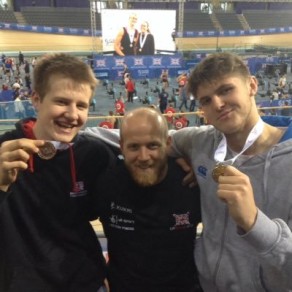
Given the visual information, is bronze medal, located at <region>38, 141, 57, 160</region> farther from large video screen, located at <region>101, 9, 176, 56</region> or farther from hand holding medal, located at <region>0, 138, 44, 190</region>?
large video screen, located at <region>101, 9, 176, 56</region>

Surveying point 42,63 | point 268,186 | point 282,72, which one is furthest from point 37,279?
point 282,72

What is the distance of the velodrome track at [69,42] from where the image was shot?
2750 cm

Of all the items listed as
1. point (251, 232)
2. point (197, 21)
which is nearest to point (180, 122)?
point (251, 232)

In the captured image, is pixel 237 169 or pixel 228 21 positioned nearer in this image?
pixel 237 169

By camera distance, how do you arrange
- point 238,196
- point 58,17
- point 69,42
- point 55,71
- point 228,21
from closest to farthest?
point 238,196
point 55,71
point 69,42
point 58,17
point 228,21

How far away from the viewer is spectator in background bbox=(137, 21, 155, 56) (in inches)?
949

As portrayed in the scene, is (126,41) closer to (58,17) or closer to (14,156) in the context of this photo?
(58,17)

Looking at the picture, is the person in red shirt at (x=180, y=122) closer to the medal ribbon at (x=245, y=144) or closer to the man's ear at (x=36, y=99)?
the medal ribbon at (x=245, y=144)

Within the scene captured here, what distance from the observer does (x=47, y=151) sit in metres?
1.90

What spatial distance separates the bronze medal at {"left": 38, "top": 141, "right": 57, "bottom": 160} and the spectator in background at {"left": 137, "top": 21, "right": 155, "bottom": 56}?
2294 centimetres

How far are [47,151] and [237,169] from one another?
995 millimetres

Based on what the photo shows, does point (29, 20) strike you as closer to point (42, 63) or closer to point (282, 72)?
point (282, 72)

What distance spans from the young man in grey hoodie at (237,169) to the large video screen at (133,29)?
74.3ft

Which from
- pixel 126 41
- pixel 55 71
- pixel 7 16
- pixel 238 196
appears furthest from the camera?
pixel 7 16
